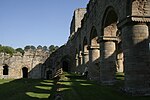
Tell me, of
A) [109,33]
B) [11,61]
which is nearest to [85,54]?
[109,33]

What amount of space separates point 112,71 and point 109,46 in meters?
1.61

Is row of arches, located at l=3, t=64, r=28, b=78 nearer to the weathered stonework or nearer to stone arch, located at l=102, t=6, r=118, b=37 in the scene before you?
the weathered stonework

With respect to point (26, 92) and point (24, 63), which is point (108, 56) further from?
point (24, 63)

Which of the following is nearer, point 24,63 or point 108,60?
point 108,60

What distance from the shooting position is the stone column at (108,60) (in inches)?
609

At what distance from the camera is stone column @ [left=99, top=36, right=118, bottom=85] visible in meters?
15.5

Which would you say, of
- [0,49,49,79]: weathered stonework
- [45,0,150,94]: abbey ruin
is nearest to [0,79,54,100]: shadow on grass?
[45,0,150,94]: abbey ruin

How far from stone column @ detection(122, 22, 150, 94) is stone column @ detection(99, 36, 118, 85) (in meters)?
4.64

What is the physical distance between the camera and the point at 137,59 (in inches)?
408

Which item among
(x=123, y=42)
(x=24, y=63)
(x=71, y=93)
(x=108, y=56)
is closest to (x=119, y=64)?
(x=108, y=56)

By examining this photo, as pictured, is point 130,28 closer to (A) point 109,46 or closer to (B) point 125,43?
(B) point 125,43

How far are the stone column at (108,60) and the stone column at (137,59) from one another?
464 centimetres

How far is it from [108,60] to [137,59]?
5144 millimetres

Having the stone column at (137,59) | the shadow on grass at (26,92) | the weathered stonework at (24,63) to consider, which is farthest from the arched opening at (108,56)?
the weathered stonework at (24,63)
